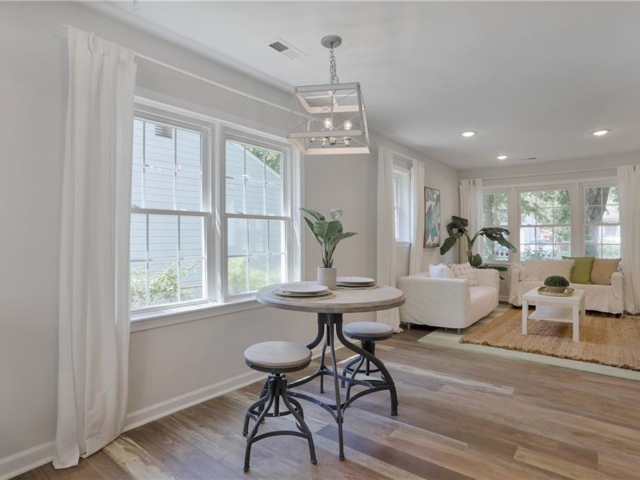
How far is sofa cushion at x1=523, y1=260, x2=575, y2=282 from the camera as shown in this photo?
588cm

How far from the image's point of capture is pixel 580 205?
249 inches

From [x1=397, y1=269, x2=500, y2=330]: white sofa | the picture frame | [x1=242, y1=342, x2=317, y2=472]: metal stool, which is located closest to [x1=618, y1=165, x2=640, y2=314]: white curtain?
[x1=397, y1=269, x2=500, y2=330]: white sofa

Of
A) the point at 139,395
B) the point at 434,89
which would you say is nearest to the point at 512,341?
the point at 434,89

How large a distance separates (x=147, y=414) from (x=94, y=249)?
1.13 m

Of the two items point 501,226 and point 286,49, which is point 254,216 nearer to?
point 286,49

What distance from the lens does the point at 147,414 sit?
2406 millimetres

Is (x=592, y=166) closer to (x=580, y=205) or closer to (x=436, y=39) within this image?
(x=580, y=205)

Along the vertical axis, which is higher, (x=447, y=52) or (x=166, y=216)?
(x=447, y=52)

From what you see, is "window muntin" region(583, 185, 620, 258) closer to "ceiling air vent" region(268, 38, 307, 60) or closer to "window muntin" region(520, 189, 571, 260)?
"window muntin" region(520, 189, 571, 260)

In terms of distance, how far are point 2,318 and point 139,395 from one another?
0.91 meters

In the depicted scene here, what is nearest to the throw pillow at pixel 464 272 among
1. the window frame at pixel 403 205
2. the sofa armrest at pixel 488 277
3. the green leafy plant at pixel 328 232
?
the sofa armrest at pixel 488 277

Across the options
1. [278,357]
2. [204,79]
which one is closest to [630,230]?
[278,357]

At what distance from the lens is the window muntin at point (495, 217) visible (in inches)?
275

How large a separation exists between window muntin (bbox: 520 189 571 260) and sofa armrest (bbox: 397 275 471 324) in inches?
119
